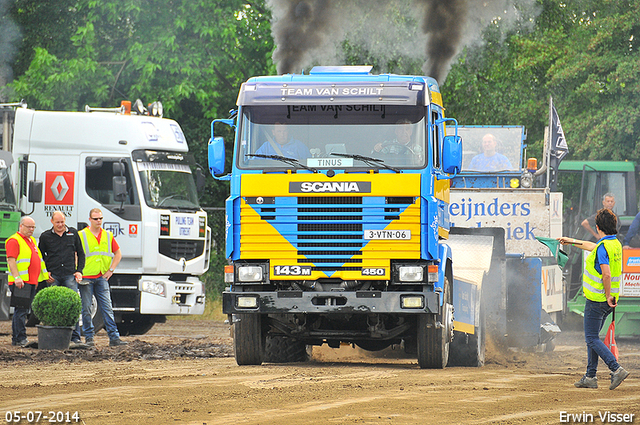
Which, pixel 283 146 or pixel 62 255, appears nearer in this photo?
pixel 283 146

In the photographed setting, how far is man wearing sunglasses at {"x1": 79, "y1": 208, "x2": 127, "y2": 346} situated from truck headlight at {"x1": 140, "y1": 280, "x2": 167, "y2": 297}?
1774 millimetres

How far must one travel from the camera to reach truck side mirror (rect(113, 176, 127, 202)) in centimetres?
1642

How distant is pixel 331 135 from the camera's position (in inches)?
434

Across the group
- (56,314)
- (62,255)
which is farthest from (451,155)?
(62,255)

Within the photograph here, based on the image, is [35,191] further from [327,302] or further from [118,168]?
[327,302]

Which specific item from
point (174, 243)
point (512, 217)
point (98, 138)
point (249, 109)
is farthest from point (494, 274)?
point (98, 138)

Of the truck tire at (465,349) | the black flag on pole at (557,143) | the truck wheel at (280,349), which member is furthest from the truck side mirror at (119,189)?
the black flag on pole at (557,143)

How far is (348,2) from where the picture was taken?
19.9 m

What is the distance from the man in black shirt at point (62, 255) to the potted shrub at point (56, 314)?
619mm

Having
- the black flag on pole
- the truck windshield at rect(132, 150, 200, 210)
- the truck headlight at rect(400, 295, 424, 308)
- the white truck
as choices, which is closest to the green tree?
the truck windshield at rect(132, 150, 200, 210)

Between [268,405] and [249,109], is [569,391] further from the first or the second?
[249,109]

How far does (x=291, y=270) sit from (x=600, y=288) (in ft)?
10.4

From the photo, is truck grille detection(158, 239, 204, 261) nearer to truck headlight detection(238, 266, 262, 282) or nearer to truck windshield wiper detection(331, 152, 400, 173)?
truck headlight detection(238, 266, 262, 282)

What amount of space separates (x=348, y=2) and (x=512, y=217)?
651 centimetres
